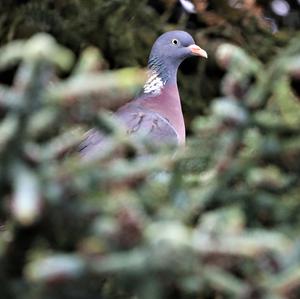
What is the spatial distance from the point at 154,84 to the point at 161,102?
312 millimetres

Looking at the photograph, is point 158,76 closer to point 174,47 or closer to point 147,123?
point 174,47

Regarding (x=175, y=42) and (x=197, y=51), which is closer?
(x=197, y=51)

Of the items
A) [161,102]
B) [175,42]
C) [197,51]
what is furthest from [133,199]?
[175,42]

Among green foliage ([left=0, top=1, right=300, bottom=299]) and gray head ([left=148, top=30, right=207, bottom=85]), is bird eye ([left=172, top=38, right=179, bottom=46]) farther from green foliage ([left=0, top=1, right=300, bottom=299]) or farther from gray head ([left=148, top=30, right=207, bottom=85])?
green foliage ([left=0, top=1, right=300, bottom=299])

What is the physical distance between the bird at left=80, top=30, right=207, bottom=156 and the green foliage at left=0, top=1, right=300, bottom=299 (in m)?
1.84

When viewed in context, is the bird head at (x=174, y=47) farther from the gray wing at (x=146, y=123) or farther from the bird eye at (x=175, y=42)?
the gray wing at (x=146, y=123)

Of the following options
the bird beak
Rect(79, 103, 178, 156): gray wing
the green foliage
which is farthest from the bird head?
the green foliage

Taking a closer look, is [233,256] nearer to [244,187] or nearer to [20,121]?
[244,187]

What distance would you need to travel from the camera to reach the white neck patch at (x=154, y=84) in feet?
14.7

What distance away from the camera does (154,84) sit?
15.0 ft

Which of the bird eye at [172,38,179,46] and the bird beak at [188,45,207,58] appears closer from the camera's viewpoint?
the bird beak at [188,45,207,58]

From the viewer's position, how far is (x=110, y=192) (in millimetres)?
1500

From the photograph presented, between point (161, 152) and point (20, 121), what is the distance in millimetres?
266

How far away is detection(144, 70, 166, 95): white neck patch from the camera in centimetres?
449
